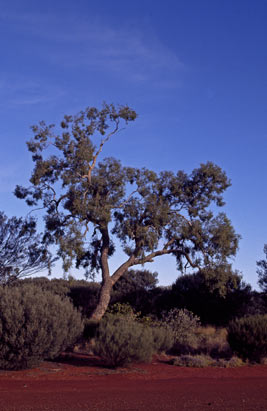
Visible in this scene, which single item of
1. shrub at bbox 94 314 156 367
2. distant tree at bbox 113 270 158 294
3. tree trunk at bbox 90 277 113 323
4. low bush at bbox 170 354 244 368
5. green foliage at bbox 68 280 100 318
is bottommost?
low bush at bbox 170 354 244 368

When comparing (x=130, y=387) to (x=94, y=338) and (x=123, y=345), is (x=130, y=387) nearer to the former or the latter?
(x=123, y=345)

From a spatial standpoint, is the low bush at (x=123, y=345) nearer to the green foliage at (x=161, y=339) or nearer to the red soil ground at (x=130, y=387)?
the red soil ground at (x=130, y=387)

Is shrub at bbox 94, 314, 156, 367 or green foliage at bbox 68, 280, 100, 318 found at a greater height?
green foliage at bbox 68, 280, 100, 318

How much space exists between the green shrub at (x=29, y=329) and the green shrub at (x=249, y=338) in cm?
591

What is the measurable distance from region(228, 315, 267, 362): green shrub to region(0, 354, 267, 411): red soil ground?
67 cm

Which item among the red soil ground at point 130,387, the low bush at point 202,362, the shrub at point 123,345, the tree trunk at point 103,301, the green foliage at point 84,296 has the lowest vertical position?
the red soil ground at point 130,387

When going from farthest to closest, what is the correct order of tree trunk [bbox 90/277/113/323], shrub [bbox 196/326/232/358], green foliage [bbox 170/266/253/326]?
green foliage [bbox 170/266/253/326] → tree trunk [bbox 90/277/113/323] → shrub [bbox 196/326/232/358]

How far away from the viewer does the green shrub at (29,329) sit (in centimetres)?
1274

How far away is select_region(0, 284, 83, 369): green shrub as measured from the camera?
41.8ft

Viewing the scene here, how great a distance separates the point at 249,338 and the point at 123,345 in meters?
4.80

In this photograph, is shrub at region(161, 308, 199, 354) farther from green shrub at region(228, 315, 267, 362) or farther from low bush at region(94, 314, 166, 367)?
low bush at region(94, 314, 166, 367)

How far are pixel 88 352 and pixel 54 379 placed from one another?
4.59m

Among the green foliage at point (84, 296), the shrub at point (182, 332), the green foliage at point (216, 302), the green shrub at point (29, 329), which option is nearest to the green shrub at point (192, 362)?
the shrub at point (182, 332)

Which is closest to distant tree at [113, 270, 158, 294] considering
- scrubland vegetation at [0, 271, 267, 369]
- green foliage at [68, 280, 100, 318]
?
green foliage at [68, 280, 100, 318]
